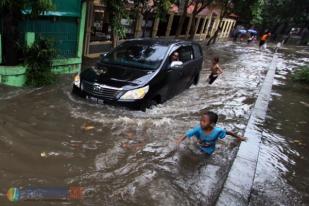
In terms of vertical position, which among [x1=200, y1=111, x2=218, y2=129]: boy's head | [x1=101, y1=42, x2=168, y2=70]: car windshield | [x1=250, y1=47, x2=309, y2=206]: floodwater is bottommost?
[x1=250, y1=47, x2=309, y2=206]: floodwater

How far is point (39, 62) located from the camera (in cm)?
883

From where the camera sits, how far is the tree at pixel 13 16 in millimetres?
7598

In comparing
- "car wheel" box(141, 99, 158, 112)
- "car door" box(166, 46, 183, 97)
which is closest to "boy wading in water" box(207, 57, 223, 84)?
"car door" box(166, 46, 183, 97)

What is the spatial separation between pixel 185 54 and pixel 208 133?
433 centimetres

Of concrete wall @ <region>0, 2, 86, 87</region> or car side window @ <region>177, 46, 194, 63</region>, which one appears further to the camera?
car side window @ <region>177, 46, 194, 63</region>

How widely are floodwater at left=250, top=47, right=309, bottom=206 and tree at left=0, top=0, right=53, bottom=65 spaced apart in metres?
5.74

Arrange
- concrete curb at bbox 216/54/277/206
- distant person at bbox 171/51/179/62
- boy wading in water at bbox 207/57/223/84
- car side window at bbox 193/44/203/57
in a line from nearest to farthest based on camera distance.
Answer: concrete curb at bbox 216/54/277/206
distant person at bbox 171/51/179/62
car side window at bbox 193/44/203/57
boy wading in water at bbox 207/57/223/84

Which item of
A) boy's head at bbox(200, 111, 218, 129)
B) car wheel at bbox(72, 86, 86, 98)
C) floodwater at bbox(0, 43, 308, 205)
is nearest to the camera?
floodwater at bbox(0, 43, 308, 205)

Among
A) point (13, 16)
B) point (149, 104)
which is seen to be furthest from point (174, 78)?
point (13, 16)

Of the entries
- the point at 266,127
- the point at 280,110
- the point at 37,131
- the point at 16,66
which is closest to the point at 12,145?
the point at 37,131

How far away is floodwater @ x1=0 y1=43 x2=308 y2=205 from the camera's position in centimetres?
454

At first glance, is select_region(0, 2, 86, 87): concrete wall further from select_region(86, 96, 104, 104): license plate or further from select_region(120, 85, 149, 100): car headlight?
select_region(120, 85, 149, 100): car headlight

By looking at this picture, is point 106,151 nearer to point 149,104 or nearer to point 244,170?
point 149,104

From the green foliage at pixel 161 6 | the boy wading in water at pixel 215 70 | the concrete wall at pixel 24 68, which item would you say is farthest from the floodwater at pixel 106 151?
the green foliage at pixel 161 6
